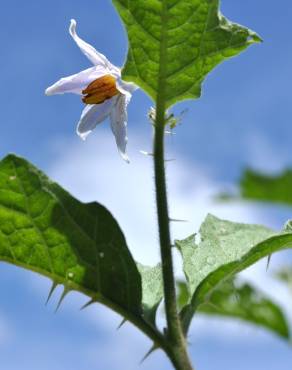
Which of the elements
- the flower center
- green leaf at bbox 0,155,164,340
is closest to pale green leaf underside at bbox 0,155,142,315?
green leaf at bbox 0,155,164,340

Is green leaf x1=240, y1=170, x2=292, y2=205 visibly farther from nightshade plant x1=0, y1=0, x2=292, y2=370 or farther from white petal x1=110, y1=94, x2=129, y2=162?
nightshade plant x1=0, y1=0, x2=292, y2=370

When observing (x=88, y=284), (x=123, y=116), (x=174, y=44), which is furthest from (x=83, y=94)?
(x=88, y=284)

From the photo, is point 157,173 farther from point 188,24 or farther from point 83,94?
point 83,94

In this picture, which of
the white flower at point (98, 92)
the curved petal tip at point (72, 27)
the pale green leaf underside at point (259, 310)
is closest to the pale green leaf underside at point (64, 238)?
the white flower at point (98, 92)

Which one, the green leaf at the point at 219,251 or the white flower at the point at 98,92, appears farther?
the white flower at the point at 98,92

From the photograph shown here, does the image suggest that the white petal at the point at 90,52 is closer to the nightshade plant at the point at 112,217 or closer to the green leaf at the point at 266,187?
the nightshade plant at the point at 112,217
